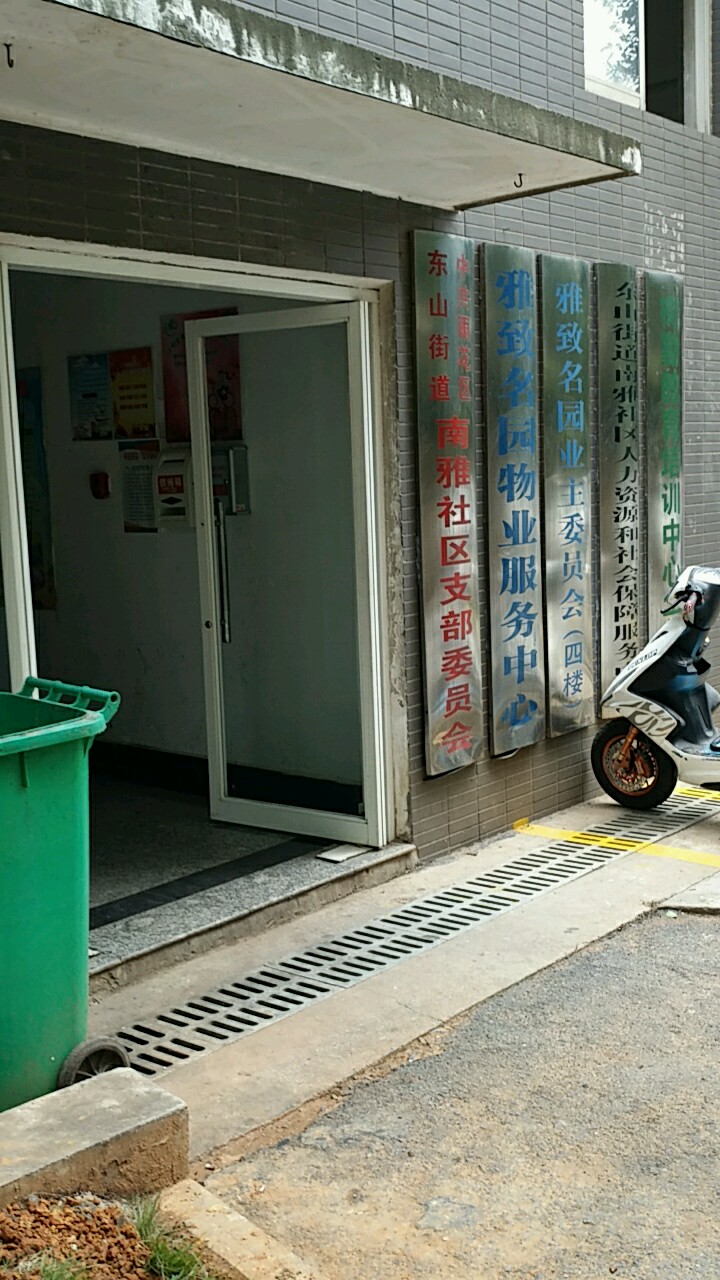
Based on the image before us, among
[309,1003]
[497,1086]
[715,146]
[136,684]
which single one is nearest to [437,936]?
[309,1003]

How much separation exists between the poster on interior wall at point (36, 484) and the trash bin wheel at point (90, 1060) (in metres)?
4.28

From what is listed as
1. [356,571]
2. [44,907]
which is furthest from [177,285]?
[44,907]

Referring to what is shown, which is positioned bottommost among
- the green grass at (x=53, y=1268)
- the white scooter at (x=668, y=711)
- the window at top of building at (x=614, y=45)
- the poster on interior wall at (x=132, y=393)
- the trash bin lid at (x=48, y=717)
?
the green grass at (x=53, y=1268)

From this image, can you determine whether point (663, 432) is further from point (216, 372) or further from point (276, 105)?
point (276, 105)

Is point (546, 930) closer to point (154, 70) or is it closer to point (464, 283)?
point (464, 283)

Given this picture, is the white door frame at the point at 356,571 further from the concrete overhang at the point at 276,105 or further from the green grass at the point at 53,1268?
the green grass at the point at 53,1268

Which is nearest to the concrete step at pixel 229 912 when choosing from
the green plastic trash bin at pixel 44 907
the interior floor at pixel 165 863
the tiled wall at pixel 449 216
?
the interior floor at pixel 165 863

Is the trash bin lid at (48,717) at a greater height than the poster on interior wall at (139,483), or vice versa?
the poster on interior wall at (139,483)

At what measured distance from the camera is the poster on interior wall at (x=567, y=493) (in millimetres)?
6613

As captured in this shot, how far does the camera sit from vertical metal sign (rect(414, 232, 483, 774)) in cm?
586

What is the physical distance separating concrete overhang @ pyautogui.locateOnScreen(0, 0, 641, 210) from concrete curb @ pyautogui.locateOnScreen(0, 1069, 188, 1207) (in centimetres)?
273

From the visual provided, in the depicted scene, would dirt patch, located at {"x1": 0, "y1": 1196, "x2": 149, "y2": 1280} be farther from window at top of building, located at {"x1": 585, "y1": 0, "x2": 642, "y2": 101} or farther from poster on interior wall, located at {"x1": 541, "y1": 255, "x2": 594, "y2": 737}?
window at top of building, located at {"x1": 585, "y1": 0, "x2": 642, "y2": 101}

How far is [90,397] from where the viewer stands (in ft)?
23.8

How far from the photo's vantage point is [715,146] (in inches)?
324
